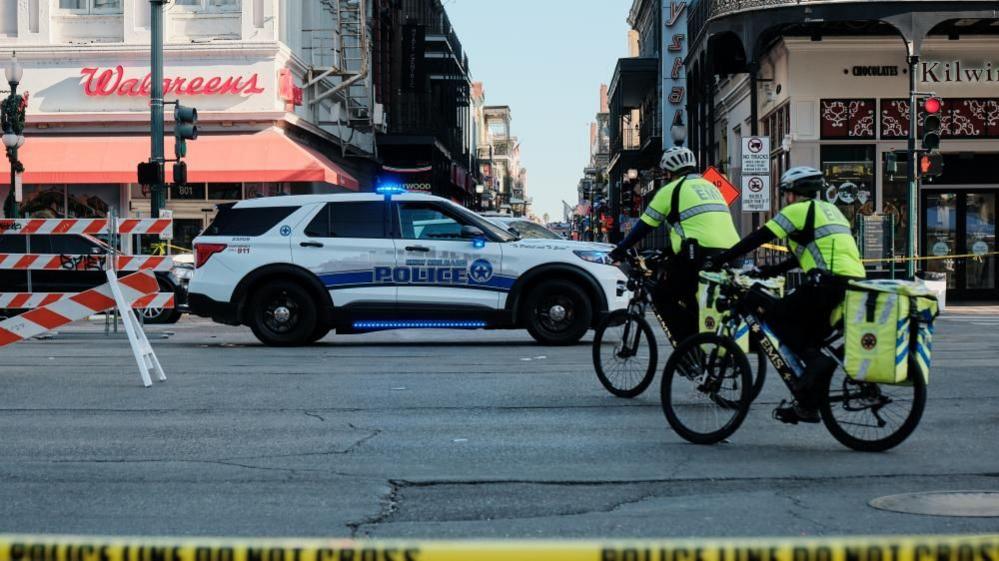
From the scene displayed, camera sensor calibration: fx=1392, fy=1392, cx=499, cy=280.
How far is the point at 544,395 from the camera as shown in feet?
36.1

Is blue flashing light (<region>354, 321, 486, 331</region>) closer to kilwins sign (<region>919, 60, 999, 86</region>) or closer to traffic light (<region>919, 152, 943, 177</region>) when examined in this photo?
traffic light (<region>919, 152, 943, 177</region>)

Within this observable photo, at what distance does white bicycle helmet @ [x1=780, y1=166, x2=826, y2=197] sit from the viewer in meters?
8.27

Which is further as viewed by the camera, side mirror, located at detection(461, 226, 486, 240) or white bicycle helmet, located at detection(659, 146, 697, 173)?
side mirror, located at detection(461, 226, 486, 240)

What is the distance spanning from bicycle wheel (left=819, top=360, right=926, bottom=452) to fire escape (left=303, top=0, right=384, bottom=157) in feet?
97.9

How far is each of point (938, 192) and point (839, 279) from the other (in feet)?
77.4

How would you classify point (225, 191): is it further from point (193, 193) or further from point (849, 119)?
point (849, 119)

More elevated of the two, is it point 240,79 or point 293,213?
point 240,79

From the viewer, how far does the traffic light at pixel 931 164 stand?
24.6 meters

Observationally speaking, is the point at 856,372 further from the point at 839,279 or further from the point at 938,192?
the point at 938,192

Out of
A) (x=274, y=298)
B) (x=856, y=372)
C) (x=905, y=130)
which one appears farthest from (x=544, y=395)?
(x=905, y=130)

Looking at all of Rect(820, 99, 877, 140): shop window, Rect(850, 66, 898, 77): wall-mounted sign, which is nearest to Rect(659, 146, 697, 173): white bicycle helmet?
Rect(820, 99, 877, 140): shop window

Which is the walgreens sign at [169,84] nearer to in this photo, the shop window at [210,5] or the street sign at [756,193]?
the shop window at [210,5]

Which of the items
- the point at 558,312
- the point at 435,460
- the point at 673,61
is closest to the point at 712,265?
Answer: the point at 435,460

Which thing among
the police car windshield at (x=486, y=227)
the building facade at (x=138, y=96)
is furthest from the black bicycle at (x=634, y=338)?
the building facade at (x=138, y=96)
